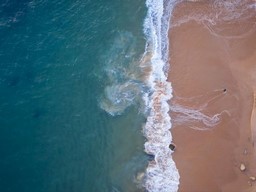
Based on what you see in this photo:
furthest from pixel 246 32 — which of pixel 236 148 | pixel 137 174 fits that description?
pixel 137 174

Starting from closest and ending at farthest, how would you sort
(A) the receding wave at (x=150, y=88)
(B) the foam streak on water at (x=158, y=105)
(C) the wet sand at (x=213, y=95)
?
(C) the wet sand at (x=213, y=95) < (B) the foam streak on water at (x=158, y=105) < (A) the receding wave at (x=150, y=88)

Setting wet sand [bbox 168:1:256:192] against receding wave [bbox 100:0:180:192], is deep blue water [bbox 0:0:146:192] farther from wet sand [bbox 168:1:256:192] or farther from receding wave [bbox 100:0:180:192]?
wet sand [bbox 168:1:256:192]

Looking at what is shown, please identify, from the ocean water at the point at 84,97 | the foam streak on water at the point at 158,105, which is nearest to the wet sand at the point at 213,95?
the foam streak on water at the point at 158,105

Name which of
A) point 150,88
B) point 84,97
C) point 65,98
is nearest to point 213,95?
point 150,88

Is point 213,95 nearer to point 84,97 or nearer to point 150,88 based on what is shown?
point 150,88

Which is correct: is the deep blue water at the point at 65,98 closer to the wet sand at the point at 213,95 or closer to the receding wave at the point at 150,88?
the receding wave at the point at 150,88

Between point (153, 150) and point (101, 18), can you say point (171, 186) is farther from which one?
point (101, 18)

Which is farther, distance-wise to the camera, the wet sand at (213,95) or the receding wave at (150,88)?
the receding wave at (150,88)
